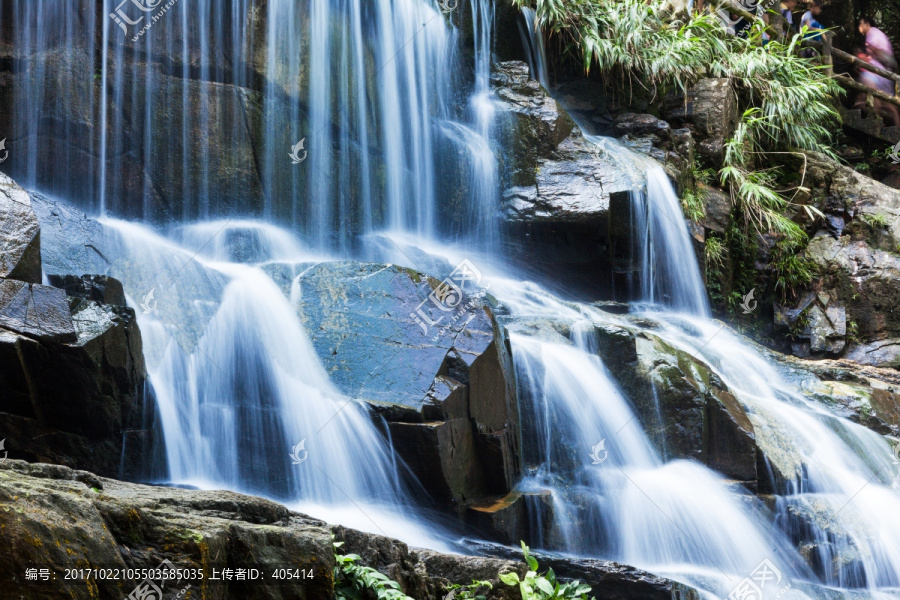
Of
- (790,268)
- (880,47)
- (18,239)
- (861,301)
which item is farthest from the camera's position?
(880,47)

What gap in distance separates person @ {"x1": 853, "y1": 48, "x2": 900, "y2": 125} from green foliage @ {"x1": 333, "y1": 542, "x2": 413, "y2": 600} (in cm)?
1442

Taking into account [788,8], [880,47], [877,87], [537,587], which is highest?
[788,8]

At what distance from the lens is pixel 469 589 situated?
3406 millimetres

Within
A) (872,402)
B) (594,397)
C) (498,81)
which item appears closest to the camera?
(594,397)

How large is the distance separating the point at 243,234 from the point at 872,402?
19.7 ft

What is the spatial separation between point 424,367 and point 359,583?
7.76ft

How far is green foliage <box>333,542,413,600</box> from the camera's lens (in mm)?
2812

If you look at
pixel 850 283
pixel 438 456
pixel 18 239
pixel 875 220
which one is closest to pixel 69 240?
pixel 18 239

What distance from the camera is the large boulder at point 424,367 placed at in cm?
494

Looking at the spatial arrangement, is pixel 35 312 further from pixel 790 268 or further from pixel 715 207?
pixel 790 268

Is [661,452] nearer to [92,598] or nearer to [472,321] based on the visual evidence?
[472,321]

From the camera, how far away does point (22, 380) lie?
4.11 meters

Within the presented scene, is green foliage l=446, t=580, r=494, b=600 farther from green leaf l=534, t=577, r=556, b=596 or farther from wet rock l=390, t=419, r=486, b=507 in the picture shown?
wet rock l=390, t=419, r=486, b=507

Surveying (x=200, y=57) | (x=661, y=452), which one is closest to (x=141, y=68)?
(x=200, y=57)
